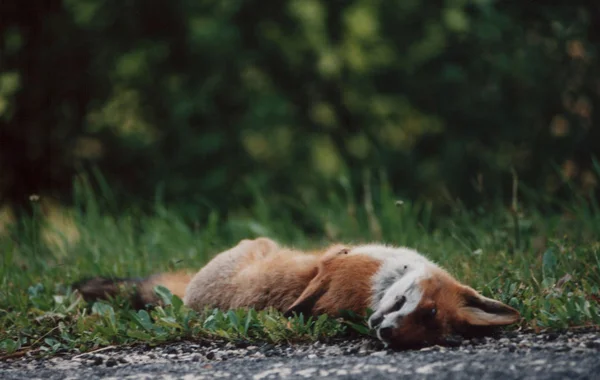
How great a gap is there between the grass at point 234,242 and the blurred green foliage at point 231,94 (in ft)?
2.05

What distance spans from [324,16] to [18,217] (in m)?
3.56

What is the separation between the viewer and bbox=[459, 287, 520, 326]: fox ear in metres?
4.00

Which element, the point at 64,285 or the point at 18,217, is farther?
the point at 18,217

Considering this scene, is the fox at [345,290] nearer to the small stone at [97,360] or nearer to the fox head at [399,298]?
the fox head at [399,298]

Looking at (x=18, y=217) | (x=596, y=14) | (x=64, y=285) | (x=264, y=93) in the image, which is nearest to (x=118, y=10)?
(x=264, y=93)

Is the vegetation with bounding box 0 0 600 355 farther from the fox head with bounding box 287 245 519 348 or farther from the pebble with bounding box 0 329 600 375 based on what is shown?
the pebble with bounding box 0 329 600 375

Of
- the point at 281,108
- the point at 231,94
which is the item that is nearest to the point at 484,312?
the point at 281,108

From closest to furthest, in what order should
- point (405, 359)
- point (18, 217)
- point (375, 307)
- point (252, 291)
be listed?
point (405, 359)
point (375, 307)
point (252, 291)
point (18, 217)

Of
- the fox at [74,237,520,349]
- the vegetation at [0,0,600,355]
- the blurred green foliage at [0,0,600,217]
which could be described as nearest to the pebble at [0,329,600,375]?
the fox at [74,237,520,349]

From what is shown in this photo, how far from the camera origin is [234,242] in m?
6.91

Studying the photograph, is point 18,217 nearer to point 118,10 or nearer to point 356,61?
point 118,10

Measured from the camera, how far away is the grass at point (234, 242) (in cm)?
→ 437

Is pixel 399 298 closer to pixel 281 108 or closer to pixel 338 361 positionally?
pixel 338 361

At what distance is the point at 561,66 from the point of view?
295 inches
